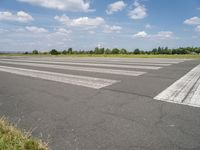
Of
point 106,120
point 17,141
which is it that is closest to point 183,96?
point 106,120

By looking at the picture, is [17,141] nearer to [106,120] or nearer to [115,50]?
[106,120]

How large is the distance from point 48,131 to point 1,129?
0.96 m

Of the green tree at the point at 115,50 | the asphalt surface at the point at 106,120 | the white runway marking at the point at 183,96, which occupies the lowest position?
the asphalt surface at the point at 106,120

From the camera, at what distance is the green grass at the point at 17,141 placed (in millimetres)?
2924

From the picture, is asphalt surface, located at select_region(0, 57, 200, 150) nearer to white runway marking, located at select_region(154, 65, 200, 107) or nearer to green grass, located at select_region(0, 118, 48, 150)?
green grass, located at select_region(0, 118, 48, 150)

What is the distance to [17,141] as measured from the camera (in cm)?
309

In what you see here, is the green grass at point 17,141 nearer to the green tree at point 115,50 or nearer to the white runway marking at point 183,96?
the white runway marking at point 183,96

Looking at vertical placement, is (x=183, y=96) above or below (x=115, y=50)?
below

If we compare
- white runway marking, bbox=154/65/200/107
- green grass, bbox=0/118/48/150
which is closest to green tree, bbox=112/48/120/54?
white runway marking, bbox=154/65/200/107

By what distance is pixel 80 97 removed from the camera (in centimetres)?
617

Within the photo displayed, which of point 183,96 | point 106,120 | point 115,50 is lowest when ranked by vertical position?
point 106,120

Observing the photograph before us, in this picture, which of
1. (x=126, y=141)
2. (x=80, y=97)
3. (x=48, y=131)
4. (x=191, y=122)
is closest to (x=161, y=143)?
(x=126, y=141)

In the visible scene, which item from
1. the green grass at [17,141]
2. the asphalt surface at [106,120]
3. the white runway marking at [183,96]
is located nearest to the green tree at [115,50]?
the white runway marking at [183,96]

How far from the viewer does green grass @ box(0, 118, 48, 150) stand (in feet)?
9.59
